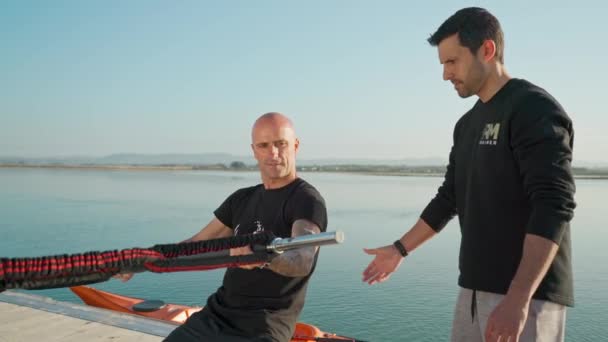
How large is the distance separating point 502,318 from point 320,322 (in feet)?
29.0

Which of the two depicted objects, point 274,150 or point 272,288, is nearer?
point 272,288

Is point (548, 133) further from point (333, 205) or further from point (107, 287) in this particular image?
point (333, 205)

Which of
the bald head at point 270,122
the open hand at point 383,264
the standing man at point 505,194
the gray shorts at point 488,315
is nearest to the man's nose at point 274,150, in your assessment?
the bald head at point 270,122

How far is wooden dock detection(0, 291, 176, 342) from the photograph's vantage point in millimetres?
4242

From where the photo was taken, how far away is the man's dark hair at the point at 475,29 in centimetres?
215

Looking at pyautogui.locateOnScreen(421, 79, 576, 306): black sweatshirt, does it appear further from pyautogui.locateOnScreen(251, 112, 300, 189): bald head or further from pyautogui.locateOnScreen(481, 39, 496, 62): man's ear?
pyautogui.locateOnScreen(251, 112, 300, 189): bald head

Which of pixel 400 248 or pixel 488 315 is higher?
pixel 400 248

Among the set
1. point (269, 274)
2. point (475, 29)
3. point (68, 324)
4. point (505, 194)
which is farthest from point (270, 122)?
point (68, 324)

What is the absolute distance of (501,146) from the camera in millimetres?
2107

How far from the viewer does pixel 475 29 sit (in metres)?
2.16

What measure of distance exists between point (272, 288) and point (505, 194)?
3.69 feet

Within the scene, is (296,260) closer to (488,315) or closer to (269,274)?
(269,274)

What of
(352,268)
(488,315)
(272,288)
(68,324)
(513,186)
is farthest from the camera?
(352,268)

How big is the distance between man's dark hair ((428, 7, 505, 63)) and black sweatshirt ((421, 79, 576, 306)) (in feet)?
0.60
